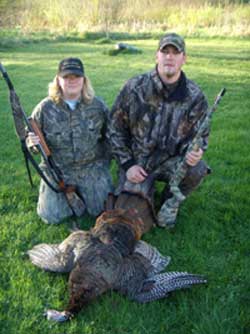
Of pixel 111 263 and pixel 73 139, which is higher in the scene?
pixel 73 139

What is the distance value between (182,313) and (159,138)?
6.89 feet

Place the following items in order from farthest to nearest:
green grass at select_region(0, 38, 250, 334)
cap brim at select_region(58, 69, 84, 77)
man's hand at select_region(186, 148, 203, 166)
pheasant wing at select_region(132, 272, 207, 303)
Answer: cap brim at select_region(58, 69, 84, 77) < man's hand at select_region(186, 148, 203, 166) < pheasant wing at select_region(132, 272, 207, 303) < green grass at select_region(0, 38, 250, 334)

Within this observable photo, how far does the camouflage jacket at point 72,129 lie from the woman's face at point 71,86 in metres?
0.11

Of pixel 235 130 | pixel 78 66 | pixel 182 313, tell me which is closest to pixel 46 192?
pixel 78 66

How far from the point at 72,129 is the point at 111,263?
195 centimetres

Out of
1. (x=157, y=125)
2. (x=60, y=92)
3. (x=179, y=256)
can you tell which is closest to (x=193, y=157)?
(x=157, y=125)

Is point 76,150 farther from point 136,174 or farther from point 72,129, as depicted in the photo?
point 136,174

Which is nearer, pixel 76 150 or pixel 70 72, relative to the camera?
pixel 70 72

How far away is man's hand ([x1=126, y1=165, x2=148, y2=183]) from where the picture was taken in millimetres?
4984

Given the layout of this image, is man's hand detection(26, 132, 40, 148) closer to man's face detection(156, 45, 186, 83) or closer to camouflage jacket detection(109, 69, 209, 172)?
camouflage jacket detection(109, 69, 209, 172)

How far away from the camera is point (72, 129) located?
17.2ft

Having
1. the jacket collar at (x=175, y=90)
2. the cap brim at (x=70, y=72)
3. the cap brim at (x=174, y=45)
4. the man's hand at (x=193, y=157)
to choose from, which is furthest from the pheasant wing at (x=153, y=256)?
the cap brim at (x=174, y=45)

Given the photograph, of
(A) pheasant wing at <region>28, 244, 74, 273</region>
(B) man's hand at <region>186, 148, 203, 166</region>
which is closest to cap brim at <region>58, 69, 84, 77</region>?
(B) man's hand at <region>186, 148, 203, 166</region>

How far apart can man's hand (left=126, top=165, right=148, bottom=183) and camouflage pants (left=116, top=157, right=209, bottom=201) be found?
0.06 meters
